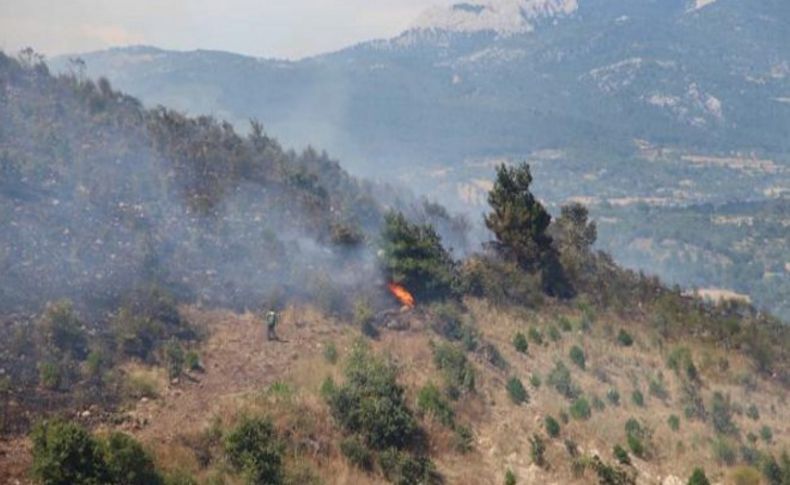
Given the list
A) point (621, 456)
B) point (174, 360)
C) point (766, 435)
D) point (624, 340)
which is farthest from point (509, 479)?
point (624, 340)

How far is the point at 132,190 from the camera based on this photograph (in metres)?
27.5

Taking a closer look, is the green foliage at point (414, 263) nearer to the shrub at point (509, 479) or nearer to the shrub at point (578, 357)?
the shrub at point (578, 357)

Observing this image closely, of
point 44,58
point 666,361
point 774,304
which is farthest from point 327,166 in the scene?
point 774,304

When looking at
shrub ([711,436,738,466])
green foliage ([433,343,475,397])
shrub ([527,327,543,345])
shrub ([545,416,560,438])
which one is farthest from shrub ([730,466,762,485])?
shrub ([527,327,543,345])

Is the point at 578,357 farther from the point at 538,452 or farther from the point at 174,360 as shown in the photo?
the point at 174,360

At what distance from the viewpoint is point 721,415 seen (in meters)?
20.3

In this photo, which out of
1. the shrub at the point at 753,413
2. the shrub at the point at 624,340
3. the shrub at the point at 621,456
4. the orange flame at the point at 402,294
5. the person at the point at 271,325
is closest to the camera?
the shrub at the point at 621,456

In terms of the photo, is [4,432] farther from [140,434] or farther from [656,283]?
[656,283]

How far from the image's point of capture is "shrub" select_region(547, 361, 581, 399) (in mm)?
19938

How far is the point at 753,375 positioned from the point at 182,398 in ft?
58.0

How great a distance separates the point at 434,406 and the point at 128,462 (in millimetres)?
6903

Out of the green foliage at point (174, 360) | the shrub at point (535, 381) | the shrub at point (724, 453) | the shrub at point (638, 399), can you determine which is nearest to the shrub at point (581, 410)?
the shrub at point (535, 381)

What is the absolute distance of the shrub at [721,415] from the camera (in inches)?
784

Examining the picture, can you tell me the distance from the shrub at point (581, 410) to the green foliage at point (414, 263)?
6.92m
